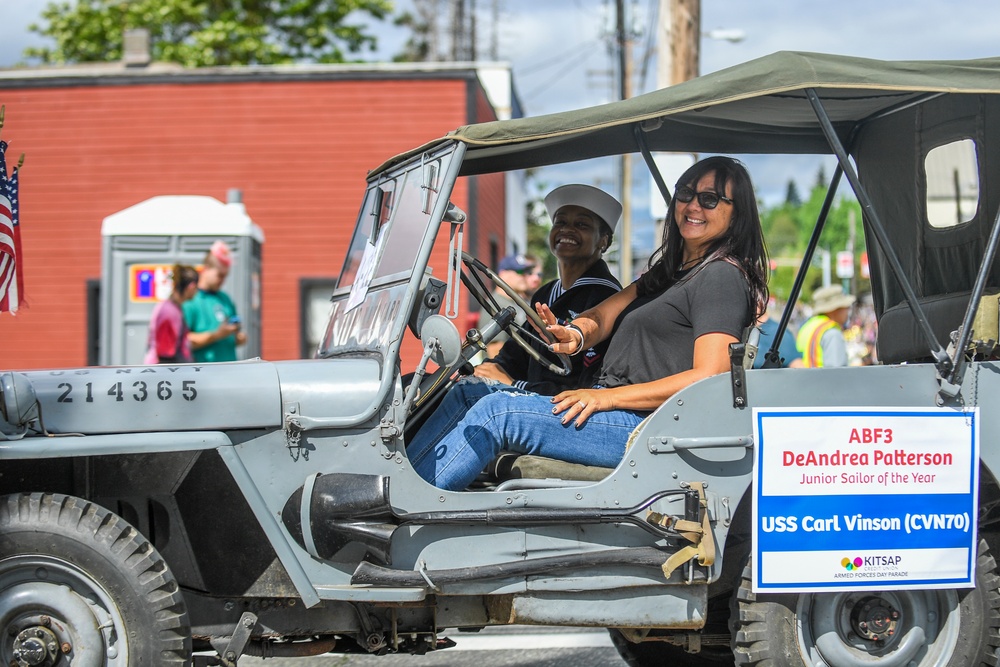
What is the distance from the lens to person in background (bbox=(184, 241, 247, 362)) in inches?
328

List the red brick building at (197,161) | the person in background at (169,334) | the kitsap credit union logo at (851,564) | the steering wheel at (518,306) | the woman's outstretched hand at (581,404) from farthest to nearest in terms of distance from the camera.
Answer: the red brick building at (197,161) < the person in background at (169,334) < the steering wheel at (518,306) < the woman's outstretched hand at (581,404) < the kitsap credit union logo at (851,564)

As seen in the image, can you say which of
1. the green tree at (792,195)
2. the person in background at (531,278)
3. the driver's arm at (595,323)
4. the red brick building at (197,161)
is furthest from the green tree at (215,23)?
the green tree at (792,195)

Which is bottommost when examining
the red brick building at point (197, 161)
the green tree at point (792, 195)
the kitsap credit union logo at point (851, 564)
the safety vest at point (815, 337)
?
the kitsap credit union logo at point (851, 564)

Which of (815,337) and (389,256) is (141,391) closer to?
(389,256)

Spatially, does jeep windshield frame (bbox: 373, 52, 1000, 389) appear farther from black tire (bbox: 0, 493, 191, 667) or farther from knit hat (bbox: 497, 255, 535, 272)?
knit hat (bbox: 497, 255, 535, 272)

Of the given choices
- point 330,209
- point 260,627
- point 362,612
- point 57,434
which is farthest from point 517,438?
point 330,209

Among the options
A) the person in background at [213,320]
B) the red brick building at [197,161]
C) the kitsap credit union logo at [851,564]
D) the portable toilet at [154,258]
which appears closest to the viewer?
the kitsap credit union logo at [851,564]

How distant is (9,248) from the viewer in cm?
404

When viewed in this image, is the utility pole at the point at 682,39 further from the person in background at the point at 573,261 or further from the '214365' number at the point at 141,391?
the '214365' number at the point at 141,391

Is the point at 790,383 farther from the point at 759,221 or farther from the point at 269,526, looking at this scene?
the point at 269,526

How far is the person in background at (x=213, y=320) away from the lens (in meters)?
8.34

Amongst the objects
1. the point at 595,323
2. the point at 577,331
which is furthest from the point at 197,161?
the point at 577,331

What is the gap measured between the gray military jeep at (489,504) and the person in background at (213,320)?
4.80 meters

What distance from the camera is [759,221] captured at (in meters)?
4.03
